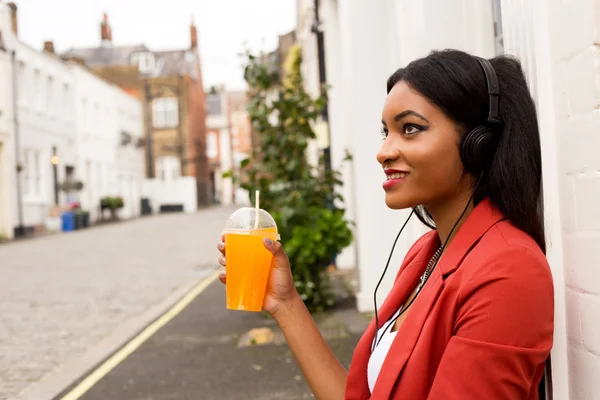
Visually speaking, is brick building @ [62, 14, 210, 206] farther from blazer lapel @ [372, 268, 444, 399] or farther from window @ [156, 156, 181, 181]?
blazer lapel @ [372, 268, 444, 399]

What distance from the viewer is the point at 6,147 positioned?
27781mm

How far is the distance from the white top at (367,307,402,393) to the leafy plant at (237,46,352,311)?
5161 mm

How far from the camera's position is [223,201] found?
282 ft

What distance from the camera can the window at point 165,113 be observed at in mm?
58294

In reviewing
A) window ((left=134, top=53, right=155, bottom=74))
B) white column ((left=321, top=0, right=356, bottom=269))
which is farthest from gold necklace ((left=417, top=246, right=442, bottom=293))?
window ((left=134, top=53, right=155, bottom=74))

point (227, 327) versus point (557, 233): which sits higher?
point (557, 233)

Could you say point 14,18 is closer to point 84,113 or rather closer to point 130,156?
point 84,113

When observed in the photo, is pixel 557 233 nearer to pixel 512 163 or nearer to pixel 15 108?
pixel 512 163

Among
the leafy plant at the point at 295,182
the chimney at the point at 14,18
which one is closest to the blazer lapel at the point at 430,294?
the leafy plant at the point at 295,182

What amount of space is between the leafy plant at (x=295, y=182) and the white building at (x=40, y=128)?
74.6 feet

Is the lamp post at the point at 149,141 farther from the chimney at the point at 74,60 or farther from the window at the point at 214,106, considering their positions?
→ the window at the point at 214,106

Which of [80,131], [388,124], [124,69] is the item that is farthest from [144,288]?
[124,69]

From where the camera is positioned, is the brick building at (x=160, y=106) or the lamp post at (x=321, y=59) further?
the brick building at (x=160, y=106)

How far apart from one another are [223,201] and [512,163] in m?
84.6
